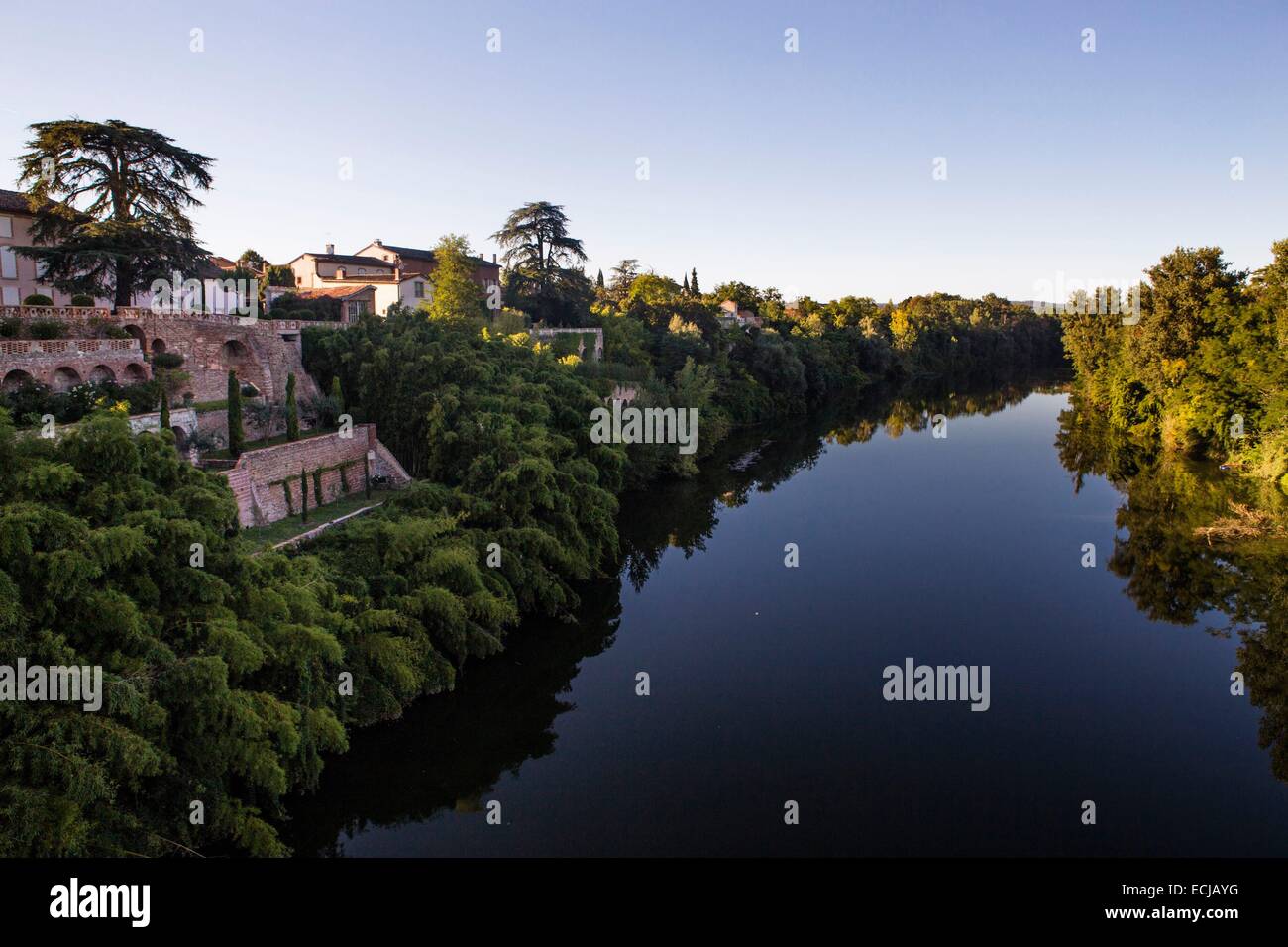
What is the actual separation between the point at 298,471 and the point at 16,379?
726 cm

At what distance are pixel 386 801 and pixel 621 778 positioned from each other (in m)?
4.12

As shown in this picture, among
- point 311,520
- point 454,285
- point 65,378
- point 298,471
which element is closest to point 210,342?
point 65,378

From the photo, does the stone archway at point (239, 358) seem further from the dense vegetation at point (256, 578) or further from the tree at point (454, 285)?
the tree at point (454, 285)

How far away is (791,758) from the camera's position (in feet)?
46.8

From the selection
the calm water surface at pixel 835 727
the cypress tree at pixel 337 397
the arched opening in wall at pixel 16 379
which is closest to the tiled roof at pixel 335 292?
the cypress tree at pixel 337 397

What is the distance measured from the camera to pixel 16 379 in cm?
2020

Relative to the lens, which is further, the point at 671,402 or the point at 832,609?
the point at 671,402

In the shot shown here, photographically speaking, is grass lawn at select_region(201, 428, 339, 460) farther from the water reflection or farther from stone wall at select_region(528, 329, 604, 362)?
the water reflection

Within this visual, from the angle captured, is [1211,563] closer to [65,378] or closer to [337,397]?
[337,397]

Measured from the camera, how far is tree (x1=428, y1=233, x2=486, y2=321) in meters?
38.3

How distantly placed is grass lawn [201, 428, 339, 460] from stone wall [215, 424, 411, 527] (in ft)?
2.58

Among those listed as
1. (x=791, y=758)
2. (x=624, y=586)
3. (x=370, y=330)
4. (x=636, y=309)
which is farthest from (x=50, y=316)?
(x=636, y=309)
